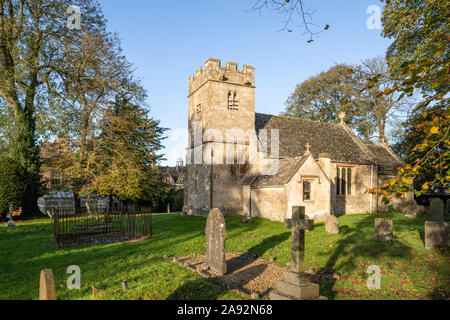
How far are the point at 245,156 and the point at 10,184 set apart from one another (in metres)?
17.3

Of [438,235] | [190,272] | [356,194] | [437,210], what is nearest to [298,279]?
[190,272]

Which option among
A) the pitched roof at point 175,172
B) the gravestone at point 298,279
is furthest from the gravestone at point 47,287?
the pitched roof at point 175,172

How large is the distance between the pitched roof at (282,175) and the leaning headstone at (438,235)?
8.38 meters

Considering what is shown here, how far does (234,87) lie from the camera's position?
22.8m

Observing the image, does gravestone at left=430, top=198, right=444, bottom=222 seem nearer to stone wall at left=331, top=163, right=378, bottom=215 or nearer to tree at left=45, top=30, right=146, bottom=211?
stone wall at left=331, top=163, right=378, bottom=215

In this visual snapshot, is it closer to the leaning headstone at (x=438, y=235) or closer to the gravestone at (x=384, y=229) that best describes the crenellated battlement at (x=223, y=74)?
the gravestone at (x=384, y=229)

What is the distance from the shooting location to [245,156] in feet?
73.5

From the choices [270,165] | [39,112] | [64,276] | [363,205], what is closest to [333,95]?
[363,205]

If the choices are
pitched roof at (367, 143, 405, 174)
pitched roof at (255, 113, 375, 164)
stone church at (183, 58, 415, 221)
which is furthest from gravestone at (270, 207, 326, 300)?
pitched roof at (367, 143, 405, 174)

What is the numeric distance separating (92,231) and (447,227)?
15660mm

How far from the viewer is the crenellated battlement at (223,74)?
22.0 meters

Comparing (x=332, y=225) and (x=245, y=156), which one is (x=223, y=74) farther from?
(x=332, y=225)

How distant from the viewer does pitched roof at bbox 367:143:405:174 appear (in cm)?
2539
